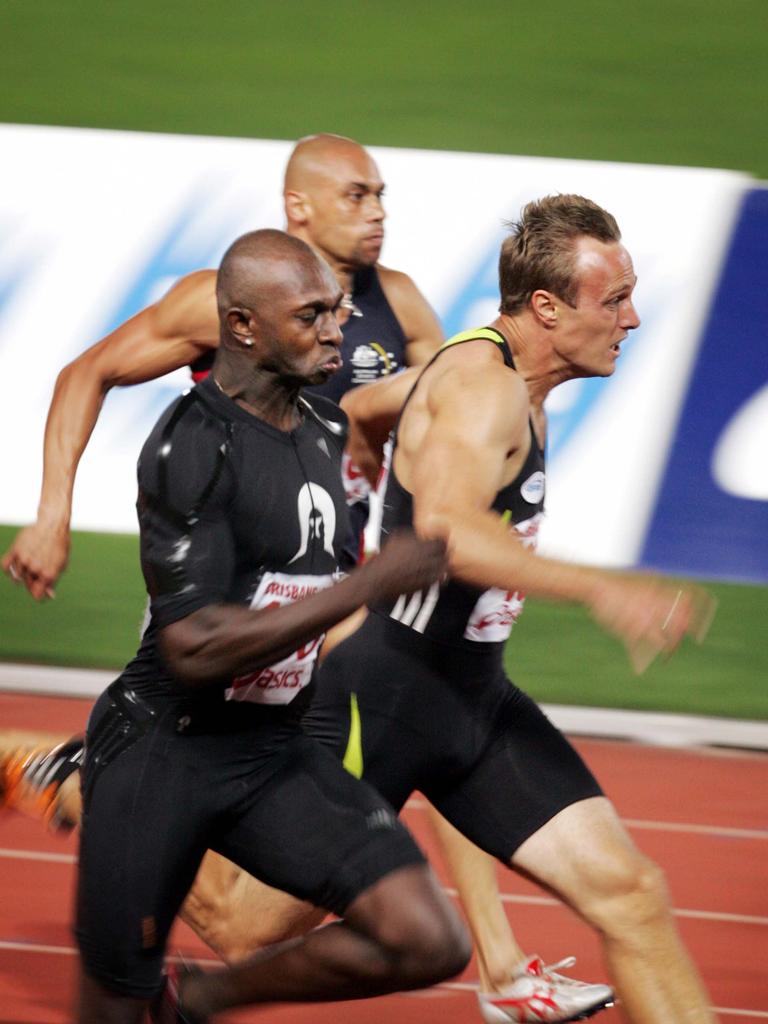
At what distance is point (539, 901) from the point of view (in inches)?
227

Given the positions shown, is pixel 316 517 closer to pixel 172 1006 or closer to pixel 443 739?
pixel 443 739

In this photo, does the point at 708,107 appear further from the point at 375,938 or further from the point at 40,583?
the point at 375,938

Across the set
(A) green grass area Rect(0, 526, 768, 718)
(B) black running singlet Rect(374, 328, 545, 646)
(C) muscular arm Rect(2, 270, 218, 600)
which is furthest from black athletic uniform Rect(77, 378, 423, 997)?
(A) green grass area Rect(0, 526, 768, 718)

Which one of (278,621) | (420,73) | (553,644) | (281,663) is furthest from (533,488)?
(420,73)

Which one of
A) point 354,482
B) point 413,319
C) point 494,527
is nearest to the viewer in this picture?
point 494,527

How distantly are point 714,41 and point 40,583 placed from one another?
294 inches

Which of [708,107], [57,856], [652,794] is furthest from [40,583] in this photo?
[708,107]

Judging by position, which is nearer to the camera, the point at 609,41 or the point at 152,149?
the point at 152,149

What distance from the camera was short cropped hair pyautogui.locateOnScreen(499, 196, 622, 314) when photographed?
13.4 ft

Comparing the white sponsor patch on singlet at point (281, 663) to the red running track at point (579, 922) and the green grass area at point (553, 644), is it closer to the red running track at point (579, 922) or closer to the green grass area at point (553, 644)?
the red running track at point (579, 922)

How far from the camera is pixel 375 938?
→ 3352mm

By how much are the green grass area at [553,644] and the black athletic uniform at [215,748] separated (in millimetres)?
4645

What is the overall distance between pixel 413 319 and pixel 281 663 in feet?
8.69

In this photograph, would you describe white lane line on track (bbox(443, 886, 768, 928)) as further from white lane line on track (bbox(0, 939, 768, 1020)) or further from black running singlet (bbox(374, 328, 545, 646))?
black running singlet (bbox(374, 328, 545, 646))
